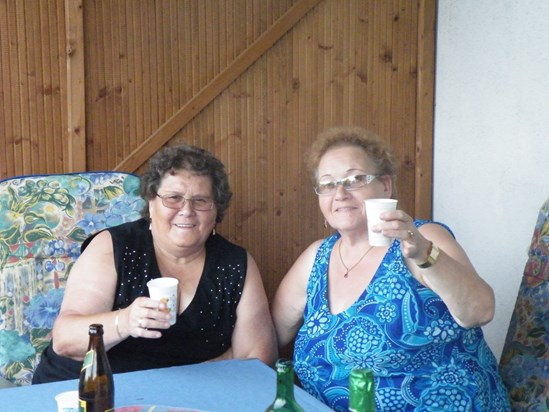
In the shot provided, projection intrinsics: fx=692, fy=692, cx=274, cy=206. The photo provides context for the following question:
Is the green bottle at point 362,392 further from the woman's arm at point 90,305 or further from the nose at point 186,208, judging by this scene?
the nose at point 186,208

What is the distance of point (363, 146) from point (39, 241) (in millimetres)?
1251

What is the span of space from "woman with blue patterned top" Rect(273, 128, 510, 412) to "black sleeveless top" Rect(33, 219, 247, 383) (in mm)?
259

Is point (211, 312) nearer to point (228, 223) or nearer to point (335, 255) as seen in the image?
point (335, 255)

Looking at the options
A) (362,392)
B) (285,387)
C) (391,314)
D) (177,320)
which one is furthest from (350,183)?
(362,392)

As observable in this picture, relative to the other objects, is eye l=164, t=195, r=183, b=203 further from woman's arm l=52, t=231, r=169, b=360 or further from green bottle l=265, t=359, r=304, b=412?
green bottle l=265, t=359, r=304, b=412

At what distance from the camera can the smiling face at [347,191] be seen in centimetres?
214

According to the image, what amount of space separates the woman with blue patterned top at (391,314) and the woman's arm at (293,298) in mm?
55

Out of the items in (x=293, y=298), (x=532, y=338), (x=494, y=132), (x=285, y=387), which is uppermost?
(x=494, y=132)

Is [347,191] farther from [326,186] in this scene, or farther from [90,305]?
[90,305]

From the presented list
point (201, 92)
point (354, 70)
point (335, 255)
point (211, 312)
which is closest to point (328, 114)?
point (354, 70)

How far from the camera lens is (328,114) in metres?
3.38

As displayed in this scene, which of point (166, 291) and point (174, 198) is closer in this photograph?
point (166, 291)

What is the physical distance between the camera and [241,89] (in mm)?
3191

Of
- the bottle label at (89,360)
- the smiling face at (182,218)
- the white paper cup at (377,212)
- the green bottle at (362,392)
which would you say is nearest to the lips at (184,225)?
the smiling face at (182,218)
